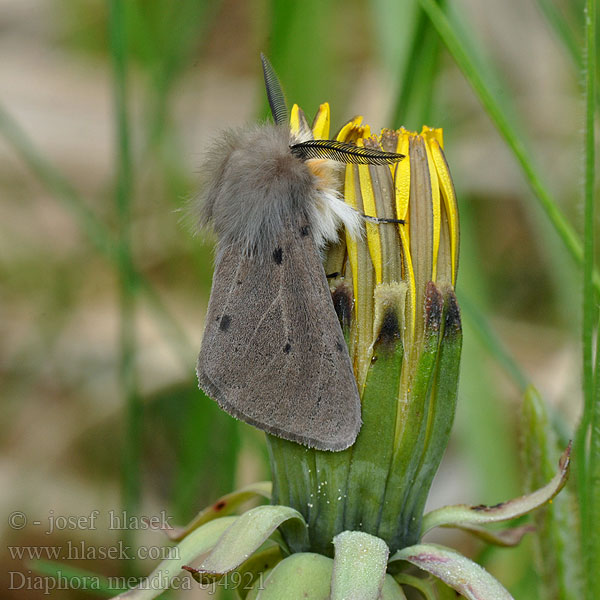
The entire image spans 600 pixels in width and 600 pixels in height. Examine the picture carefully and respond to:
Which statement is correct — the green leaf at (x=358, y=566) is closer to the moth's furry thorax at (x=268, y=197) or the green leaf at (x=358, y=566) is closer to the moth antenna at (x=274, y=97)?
the moth's furry thorax at (x=268, y=197)

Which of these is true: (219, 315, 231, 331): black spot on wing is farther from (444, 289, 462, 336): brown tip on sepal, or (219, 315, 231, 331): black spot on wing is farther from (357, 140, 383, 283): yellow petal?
(444, 289, 462, 336): brown tip on sepal

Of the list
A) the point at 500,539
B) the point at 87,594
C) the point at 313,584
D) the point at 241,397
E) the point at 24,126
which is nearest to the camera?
the point at 313,584

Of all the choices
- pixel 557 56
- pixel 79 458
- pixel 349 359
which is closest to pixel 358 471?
pixel 349 359

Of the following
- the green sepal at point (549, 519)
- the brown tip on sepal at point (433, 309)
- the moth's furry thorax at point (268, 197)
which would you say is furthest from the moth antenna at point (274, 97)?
the green sepal at point (549, 519)

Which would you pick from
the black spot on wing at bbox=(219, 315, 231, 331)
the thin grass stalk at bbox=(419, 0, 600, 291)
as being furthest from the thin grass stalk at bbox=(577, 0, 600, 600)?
the black spot on wing at bbox=(219, 315, 231, 331)

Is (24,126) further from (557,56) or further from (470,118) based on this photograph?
(557,56)

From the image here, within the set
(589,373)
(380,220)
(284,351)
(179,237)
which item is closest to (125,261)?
(284,351)
